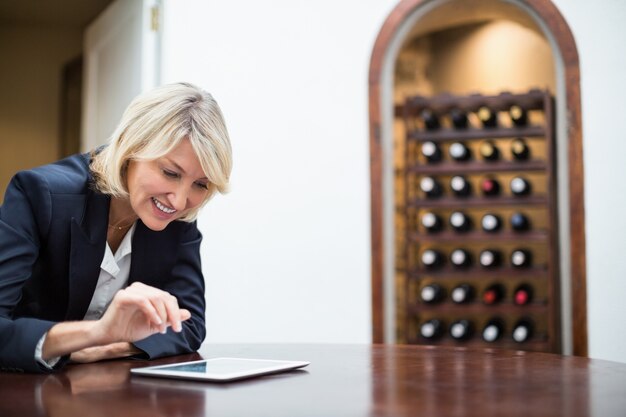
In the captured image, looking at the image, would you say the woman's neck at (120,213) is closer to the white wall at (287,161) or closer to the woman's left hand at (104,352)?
the woman's left hand at (104,352)

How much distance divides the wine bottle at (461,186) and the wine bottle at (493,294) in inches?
21.8

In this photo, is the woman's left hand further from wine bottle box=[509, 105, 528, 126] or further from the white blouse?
wine bottle box=[509, 105, 528, 126]

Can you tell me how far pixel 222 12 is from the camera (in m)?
4.07

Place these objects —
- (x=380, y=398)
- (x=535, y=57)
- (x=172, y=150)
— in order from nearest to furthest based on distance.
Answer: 1. (x=380, y=398)
2. (x=172, y=150)
3. (x=535, y=57)

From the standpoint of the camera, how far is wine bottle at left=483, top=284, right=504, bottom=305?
13.9 feet

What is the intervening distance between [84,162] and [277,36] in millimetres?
2372

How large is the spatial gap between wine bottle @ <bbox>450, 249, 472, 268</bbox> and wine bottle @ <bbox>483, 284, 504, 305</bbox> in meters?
0.19

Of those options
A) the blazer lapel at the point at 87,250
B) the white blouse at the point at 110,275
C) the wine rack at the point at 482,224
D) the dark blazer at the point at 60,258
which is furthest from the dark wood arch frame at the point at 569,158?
the blazer lapel at the point at 87,250

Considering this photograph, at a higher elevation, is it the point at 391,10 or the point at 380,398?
the point at 391,10

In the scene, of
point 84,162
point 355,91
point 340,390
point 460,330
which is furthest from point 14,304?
point 460,330

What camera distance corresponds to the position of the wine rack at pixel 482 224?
13.4 feet

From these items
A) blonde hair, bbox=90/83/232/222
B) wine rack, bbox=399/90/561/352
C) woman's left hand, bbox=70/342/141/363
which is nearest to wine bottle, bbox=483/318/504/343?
wine rack, bbox=399/90/561/352

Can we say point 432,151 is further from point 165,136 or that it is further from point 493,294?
point 165,136

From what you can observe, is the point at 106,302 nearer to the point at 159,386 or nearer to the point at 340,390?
the point at 159,386
